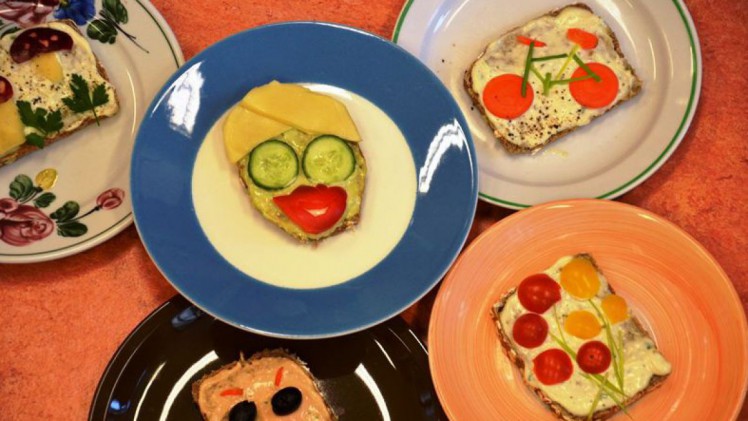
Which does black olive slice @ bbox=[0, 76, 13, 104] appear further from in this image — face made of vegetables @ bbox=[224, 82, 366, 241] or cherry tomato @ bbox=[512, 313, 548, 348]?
cherry tomato @ bbox=[512, 313, 548, 348]

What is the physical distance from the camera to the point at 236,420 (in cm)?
298

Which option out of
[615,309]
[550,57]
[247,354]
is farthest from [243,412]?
[550,57]

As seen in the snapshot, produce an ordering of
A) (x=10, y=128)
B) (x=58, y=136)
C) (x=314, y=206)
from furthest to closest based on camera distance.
→ 1. (x=58, y=136)
2. (x=10, y=128)
3. (x=314, y=206)

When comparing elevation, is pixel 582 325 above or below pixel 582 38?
below

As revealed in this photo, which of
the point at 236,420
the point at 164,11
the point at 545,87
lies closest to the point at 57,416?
the point at 236,420

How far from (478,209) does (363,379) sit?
0.90 m

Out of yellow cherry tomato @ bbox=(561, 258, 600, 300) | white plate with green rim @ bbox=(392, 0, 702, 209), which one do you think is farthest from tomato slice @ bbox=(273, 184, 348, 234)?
yellow cherry tomato @ bbox=(561, 258, 600, 300)

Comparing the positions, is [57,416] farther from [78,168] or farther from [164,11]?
[164,11]

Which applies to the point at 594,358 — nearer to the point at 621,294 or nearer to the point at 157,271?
the point at 621,294

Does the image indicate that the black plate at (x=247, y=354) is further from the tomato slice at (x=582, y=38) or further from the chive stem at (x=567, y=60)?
the tomato slice at (x=582, y=38)

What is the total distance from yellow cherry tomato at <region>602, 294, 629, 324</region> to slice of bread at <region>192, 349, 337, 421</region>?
48.4 inches

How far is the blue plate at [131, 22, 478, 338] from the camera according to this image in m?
2.93

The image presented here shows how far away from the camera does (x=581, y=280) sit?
309cm

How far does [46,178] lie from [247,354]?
1.16 metres
